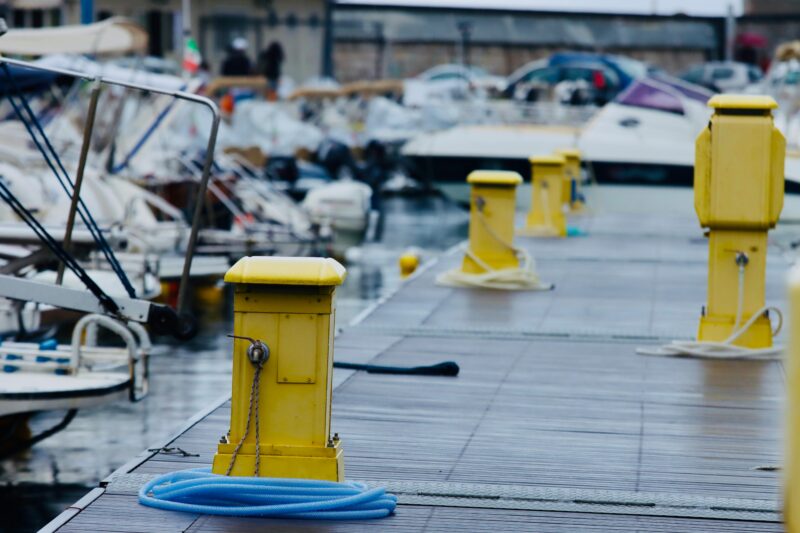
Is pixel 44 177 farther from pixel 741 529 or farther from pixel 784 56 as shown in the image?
pixel 784 56

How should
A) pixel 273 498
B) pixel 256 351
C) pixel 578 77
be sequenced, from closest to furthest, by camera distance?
pixel 273 498
pixel 256 351
pixel 578 77

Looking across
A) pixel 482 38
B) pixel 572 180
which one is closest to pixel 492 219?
pixel 572 180

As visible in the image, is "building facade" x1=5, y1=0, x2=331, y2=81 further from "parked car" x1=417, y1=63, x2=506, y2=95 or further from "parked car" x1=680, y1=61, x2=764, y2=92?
"parked car" x1=680, y1=61, x2=764, y2=92

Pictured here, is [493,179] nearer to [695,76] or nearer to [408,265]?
[408,265]

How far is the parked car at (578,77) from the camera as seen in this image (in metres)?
37.9

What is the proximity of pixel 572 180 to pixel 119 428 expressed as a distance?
11.2 metres

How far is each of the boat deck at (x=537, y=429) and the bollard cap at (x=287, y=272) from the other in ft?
2.88

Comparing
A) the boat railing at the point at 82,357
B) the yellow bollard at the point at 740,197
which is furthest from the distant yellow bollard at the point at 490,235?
the boat railing at the point at 82,357

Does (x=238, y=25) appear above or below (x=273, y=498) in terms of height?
below

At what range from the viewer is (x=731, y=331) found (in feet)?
30.3

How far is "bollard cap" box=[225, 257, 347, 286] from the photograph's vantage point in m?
5.54

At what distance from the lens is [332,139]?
38594 millimetres

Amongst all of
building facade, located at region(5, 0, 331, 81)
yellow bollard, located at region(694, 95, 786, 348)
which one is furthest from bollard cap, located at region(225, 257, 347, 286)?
building facade, located at region(5, 0, 331, 81)

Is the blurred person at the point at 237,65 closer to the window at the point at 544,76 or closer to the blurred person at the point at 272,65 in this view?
the blurred person at the point at 272,65
